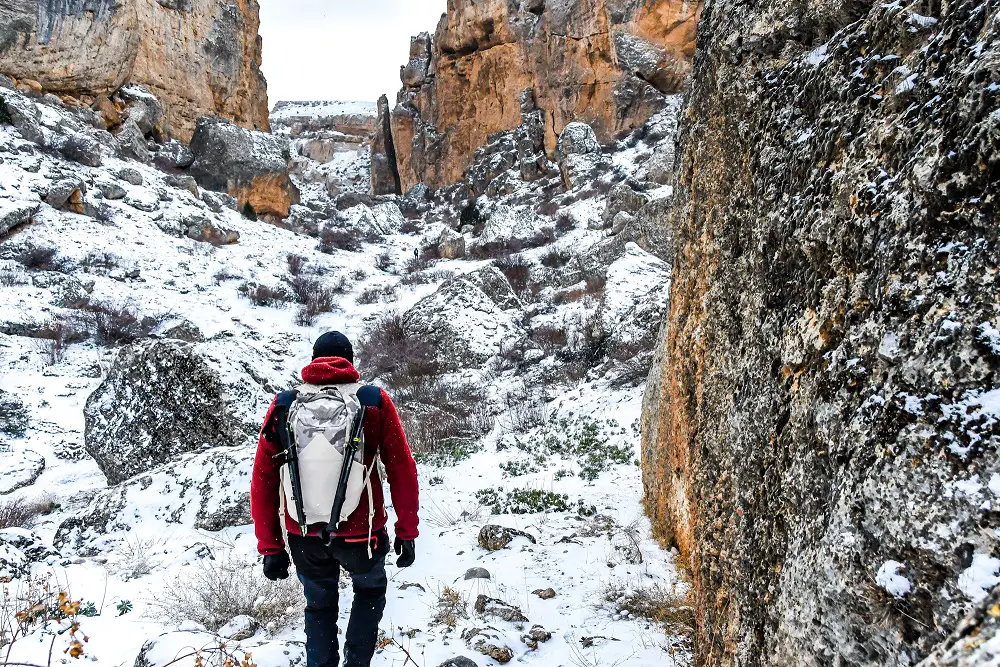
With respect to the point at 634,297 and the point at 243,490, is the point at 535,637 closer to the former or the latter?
the point at 243,490

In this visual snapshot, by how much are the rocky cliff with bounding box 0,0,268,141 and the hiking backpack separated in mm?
25952

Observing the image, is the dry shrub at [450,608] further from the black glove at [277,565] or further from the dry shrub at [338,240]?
the dry shrub at [338,240]

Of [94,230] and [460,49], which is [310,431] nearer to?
[94,230]

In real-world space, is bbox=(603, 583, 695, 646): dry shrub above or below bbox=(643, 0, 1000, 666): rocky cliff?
below

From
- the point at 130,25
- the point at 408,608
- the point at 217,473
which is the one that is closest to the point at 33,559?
the point at 217,473

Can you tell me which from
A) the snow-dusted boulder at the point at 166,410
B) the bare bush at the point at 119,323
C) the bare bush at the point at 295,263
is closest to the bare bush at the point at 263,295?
the bare bush at the point at 295,263

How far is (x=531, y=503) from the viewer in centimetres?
452

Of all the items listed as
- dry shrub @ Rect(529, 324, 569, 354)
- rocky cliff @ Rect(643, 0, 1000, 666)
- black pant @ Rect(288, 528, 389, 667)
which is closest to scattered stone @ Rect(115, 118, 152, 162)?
dry shrub @ Rect(529, 324, 569, 354)

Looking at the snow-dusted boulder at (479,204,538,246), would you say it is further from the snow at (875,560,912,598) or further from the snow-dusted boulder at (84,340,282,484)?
the snow at (875,560,912,598)

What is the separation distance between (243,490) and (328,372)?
9.25 feet

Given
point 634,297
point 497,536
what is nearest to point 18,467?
point 497,536

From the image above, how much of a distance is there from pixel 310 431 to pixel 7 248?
45.3 feet

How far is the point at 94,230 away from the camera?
13.6 m

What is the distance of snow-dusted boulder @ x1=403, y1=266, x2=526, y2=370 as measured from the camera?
9.58m
